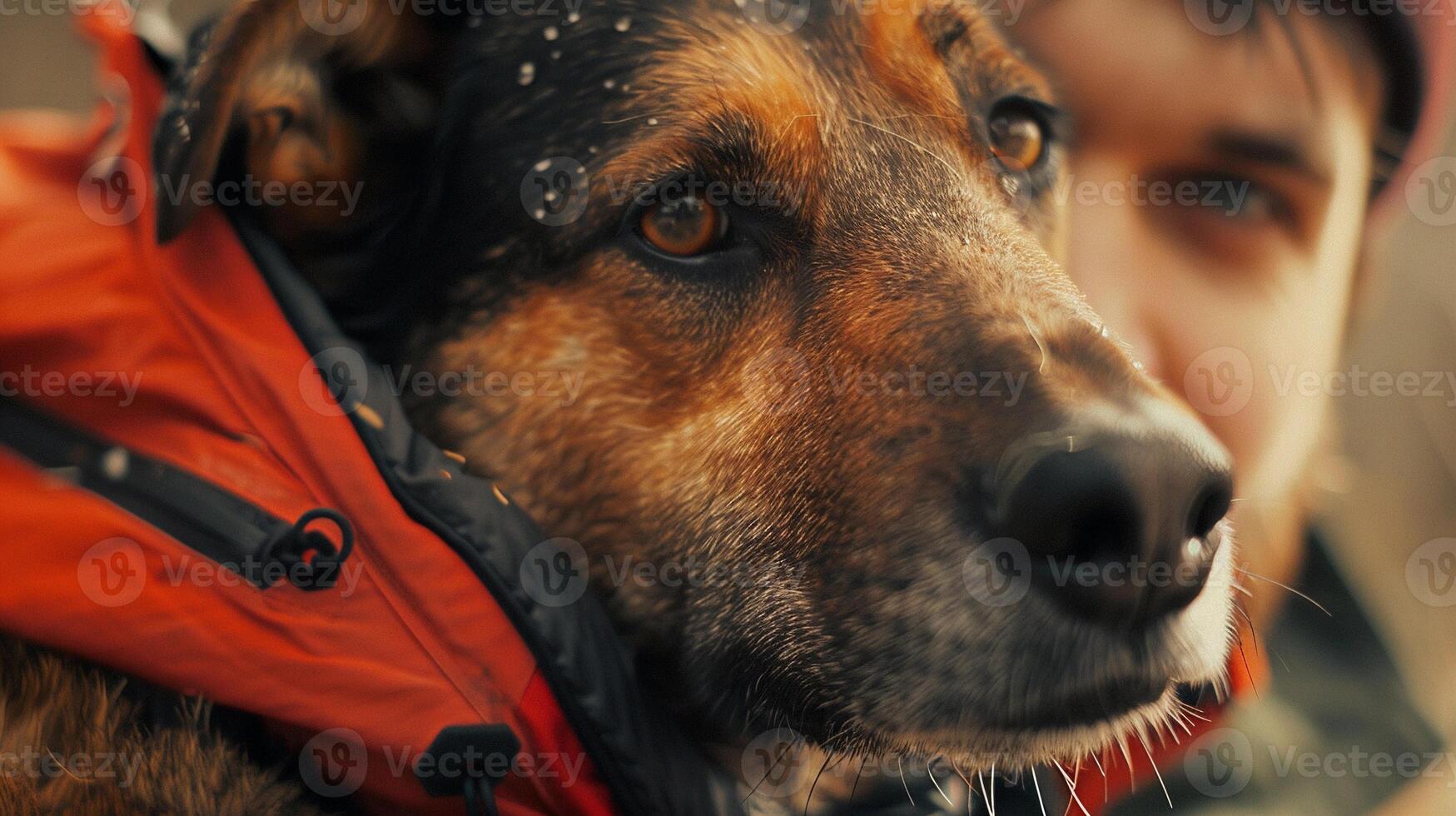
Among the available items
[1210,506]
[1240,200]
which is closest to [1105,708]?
[1210,506]

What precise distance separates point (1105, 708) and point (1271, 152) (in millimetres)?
2226

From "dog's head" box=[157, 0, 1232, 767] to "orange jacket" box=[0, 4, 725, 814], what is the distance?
18cm

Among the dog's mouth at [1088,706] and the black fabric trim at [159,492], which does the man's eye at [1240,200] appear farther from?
the black fabric trim at [159,492]

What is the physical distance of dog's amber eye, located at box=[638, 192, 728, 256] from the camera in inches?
71.4

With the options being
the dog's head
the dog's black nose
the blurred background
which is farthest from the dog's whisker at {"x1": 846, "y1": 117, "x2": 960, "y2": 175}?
the blurred background

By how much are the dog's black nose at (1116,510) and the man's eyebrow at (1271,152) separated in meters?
1.95

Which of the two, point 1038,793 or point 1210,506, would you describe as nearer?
point 1210,506

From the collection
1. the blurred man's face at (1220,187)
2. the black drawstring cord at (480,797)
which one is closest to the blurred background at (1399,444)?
the blurred man's face at (1220,187)

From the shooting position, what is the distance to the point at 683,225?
6.00ft

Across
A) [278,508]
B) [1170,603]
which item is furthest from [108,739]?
[1170,603]

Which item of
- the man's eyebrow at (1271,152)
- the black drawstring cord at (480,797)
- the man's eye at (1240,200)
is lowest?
the black drawstring cord at (480,797)

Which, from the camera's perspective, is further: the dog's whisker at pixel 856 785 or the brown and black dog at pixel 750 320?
the dog's whisker at pixel 856 785

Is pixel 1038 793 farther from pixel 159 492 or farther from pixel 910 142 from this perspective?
pixel 159 492

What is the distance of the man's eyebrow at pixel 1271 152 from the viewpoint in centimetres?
297
